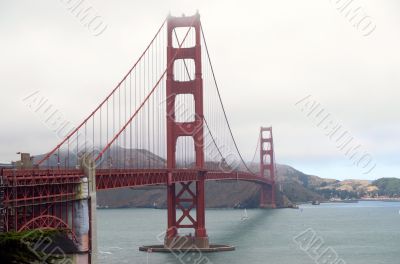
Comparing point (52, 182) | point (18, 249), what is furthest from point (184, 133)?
point (18, 249)

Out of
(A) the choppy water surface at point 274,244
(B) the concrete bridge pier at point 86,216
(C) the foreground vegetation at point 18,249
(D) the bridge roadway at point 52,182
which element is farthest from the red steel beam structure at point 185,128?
(C) the foreground vegetation at point 18,249

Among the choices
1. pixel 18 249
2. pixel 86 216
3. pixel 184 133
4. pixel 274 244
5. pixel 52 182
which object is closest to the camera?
pixel 18 249

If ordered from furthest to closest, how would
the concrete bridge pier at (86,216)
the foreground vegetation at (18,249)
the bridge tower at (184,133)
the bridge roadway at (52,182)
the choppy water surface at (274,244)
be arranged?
the bridge tower at (184,133), the choppy water surface at (274,244), the concrete bridge pier at (86,216), the bridge roadway at (52,182), the foreground vegetation at (18,249)

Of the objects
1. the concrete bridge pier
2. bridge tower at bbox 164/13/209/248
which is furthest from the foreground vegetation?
bridge tower at bbox 164/13/209/248

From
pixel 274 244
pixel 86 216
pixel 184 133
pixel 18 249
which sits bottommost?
pixel 274 244

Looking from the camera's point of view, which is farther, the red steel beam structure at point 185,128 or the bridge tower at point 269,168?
the bridge tower at point 269,168

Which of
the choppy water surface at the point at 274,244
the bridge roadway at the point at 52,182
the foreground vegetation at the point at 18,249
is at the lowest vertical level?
the choppy water surface at the point at 274,244

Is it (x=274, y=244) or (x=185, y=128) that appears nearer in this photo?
(x=185, y=128)

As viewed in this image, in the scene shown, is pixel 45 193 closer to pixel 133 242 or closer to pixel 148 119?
pixel 148 119

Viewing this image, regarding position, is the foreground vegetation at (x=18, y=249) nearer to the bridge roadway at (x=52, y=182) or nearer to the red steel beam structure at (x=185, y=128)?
the bridge roadway at (x=52, y=182)

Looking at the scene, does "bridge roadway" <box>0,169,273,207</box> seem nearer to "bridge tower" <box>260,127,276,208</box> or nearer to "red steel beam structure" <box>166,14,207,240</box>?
"red steel beam structure" <box>166,14,207,240</box>

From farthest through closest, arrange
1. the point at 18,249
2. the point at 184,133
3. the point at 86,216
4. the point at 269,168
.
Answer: the point at 269,168, the point at 184,133, the point at 86,216, the point at 18,249

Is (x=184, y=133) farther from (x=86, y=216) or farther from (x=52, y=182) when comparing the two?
(x=52, y=182)
